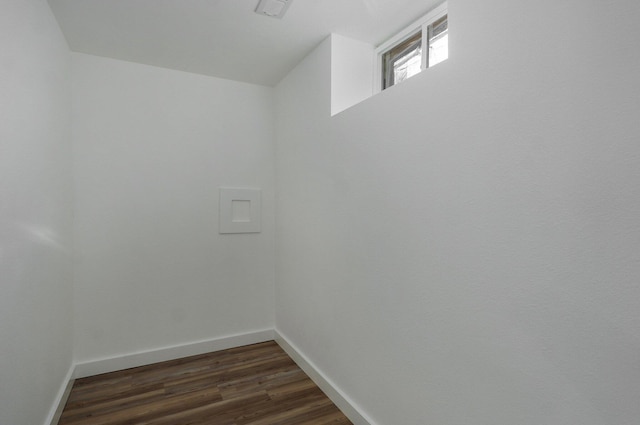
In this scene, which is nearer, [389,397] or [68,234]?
[389,397]

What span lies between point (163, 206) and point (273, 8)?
1840 millimetres

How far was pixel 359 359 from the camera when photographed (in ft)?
6.62

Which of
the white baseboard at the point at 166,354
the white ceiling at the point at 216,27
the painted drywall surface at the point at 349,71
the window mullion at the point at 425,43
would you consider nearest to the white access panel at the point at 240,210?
the white baseboard at the point at 166,354

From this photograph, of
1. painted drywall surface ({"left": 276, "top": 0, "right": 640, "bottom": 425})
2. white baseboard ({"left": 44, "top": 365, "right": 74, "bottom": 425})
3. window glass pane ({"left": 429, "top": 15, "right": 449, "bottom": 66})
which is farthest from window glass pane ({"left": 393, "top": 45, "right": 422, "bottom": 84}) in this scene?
white baseboard ({"left": 44, "top": 365, "right": 74, "bottom": 425})

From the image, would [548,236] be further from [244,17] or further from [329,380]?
[244,17]

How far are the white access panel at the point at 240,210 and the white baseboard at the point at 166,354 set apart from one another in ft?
3.39

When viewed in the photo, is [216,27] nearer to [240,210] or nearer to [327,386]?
[240,210]

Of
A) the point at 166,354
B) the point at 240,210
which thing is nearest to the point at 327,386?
the point at 166,354

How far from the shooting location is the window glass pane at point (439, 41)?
73.4 inches

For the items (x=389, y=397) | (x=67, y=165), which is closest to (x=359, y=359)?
(x=389, y=397)

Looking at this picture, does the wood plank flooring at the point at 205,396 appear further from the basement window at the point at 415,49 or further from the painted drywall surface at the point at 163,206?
the basement window at the point at 415,49

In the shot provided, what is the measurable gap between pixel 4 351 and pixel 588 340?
2.18 meters

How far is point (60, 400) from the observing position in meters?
2.12

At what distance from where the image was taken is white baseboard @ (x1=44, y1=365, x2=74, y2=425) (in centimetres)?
193
